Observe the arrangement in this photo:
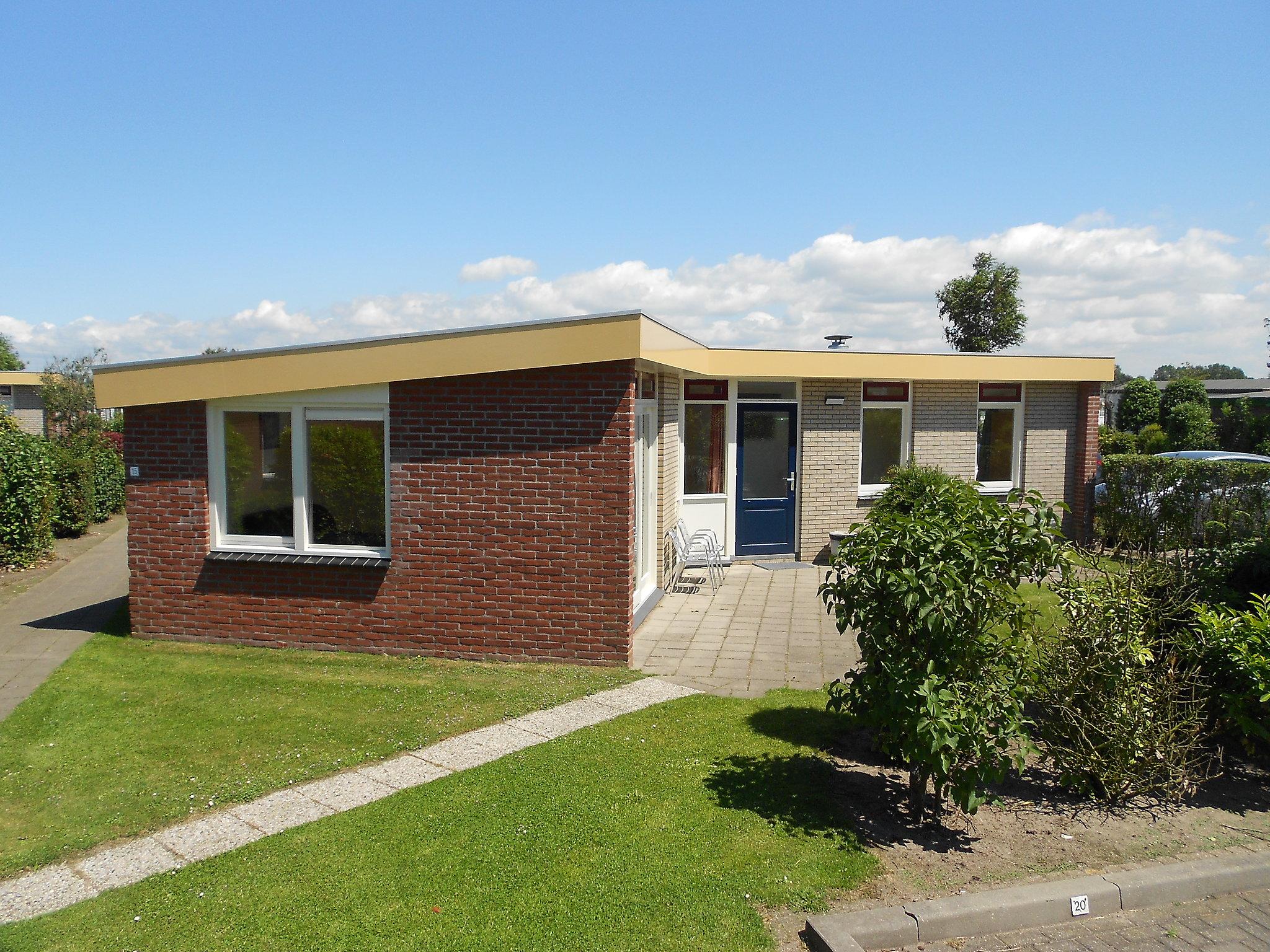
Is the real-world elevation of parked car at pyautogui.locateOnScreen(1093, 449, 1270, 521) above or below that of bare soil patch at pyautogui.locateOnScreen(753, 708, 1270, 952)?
above

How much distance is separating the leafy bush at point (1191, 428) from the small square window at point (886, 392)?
19426 mm

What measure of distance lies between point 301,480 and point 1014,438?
445 inches

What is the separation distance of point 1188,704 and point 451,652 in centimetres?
585

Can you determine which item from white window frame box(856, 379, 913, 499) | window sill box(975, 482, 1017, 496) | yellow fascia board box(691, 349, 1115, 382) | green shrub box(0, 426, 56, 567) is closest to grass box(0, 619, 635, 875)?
green shrub box(0, 426, 56, 567)

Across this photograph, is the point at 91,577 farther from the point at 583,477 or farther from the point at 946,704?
the point at 946,704

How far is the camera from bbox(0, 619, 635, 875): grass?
5215 mm

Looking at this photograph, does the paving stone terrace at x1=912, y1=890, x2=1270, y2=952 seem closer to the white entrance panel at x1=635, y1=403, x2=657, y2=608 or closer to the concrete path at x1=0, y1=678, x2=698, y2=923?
the concrete path at x1=0, y1=678, x2=698, y2=923

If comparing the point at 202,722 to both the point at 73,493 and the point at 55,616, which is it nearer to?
the point at 55,616

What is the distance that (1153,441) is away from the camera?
29188 mm

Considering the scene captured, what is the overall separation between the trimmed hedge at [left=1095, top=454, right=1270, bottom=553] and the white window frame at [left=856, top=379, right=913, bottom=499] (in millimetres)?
3273

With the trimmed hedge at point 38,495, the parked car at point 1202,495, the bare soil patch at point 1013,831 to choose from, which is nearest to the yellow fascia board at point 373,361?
the bare soil patch at point 1013,831

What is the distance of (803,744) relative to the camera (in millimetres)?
6023

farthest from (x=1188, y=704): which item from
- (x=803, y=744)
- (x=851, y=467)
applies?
(x=851, y=467)

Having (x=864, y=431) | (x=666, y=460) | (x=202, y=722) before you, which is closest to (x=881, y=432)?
(x=864, y=431)
